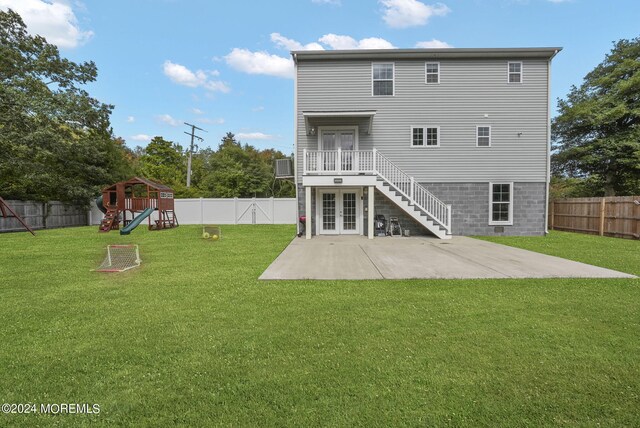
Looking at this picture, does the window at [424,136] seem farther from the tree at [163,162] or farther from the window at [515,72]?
the tree at [163,162]

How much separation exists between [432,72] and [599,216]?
9579 millimetres

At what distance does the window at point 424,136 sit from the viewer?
13.9 meters

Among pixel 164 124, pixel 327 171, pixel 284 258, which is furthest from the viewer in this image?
pixel 164 124

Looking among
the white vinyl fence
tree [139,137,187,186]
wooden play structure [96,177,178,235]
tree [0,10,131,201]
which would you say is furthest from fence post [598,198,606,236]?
tree [139,137,187,186]

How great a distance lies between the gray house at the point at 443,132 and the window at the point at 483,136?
0.04 m

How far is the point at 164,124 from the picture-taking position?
37219mm

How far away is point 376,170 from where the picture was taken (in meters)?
12.5

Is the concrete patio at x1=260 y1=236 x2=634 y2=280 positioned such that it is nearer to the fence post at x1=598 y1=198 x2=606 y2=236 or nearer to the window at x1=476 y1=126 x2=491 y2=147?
the window at x1=476 y1=126 x2=491 y2=147

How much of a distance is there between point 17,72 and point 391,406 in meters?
24.2

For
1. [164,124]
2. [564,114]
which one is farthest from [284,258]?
[164,124]

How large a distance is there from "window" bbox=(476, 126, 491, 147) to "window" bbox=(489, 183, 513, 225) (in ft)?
5.86

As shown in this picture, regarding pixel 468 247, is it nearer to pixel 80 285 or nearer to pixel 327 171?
pixel 327 171

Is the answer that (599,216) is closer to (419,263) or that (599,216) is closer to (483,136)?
(483,136)

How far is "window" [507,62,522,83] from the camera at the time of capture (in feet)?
45.0
